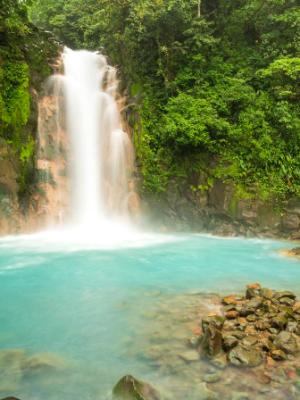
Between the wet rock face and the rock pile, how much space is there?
0.95 meters

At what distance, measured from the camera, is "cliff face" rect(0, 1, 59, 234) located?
12070 millimetres

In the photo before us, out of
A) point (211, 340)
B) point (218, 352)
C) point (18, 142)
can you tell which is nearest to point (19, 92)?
point (18, 142)

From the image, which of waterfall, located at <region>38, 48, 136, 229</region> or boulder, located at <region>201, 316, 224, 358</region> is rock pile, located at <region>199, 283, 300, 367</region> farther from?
waterfall, located at <region>38, 48, 136, 229</region>

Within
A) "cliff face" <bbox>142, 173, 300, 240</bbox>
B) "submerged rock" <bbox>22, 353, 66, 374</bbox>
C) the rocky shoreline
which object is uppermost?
"cliff face" <bbox>142, 173, 300, 240</bbox>

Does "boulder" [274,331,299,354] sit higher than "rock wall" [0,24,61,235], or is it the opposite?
"rock wall" [0,24,61,235]

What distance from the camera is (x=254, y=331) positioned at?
15.5ft

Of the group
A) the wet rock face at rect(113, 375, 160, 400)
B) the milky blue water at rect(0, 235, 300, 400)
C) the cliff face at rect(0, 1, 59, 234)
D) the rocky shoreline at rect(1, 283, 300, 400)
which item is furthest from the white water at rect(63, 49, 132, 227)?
the wet rock face at rect(113, 375, 160, 400)

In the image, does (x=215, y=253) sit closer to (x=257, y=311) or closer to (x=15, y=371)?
(x=257, y=311)

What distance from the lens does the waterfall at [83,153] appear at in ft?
45.5

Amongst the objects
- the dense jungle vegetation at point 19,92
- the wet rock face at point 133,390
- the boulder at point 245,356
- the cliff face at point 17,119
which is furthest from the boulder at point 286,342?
the dense jungle vegetation at point 19,92

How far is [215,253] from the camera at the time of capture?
1029cm

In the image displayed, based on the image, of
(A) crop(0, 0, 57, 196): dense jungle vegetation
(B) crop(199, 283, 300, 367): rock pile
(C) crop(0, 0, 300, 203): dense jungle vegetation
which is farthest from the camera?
(C) crop(0, 0, 300, 203): dense jungle vegetation

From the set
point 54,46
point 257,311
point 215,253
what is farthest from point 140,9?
point 257,311

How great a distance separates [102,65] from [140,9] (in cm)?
373
